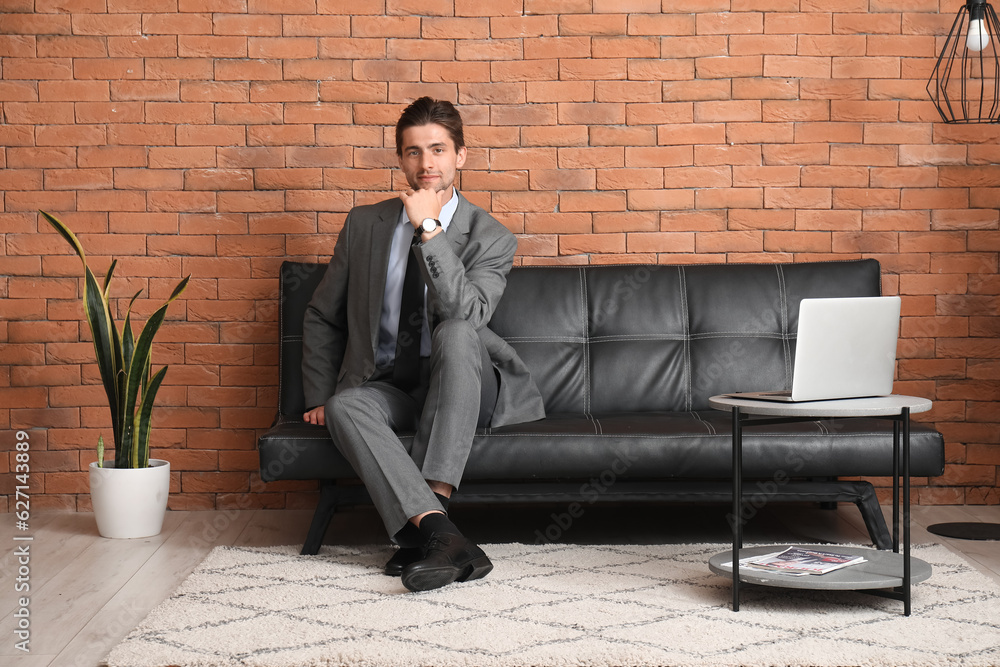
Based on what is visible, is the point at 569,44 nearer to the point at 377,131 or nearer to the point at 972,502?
the point at 377,131

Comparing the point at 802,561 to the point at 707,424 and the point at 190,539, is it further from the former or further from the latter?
the point at 190,539

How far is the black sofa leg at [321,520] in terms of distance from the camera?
8.56 feet

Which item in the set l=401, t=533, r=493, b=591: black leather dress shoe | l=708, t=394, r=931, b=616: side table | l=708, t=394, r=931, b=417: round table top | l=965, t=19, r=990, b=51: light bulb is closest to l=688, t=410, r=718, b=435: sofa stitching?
l=708, t=394, r=931, b=616: side table

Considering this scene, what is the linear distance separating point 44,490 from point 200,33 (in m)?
1.69

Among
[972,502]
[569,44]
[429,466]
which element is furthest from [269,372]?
[972,502]

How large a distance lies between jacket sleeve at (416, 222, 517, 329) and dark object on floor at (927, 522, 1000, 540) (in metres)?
1.54

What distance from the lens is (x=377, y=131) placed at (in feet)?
11.0

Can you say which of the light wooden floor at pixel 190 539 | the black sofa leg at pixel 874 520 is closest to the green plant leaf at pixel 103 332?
the light wooden floor at pixel 190 539

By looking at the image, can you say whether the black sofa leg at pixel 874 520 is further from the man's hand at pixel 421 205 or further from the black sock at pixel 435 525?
the man's hand at pixel 421 205

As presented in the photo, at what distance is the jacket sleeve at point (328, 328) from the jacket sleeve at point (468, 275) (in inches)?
12.5

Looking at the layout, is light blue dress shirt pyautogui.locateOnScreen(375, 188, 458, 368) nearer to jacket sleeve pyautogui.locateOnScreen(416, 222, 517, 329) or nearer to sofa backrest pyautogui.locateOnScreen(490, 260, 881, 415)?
jacket sleeve pyautogui.locateOnScreen(416, 222, 517, 329)

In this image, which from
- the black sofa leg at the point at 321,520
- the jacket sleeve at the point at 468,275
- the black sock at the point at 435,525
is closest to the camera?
the black sock at the point at 435,525

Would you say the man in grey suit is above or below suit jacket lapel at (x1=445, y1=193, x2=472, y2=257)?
below

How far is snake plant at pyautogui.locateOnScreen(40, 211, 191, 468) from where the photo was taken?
287 centimetres
